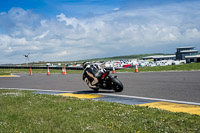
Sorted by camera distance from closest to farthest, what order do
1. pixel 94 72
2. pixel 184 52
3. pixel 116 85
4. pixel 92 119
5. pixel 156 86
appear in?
pixel 92 119 < pixel 116 85 < pixel 94 72 < pixel 156 86 < pixel 184 52

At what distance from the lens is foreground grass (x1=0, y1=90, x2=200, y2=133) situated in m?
5.76

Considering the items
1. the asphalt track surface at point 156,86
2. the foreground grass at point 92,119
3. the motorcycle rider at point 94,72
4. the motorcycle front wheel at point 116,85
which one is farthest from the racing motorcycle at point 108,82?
the foreground grass at point 92,119

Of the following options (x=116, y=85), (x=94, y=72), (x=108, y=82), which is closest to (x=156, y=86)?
(x=116, y=85)

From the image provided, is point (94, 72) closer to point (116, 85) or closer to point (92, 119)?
point (116, 85)

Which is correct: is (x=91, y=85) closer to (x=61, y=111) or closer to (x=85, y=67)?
(x=85, y=67)

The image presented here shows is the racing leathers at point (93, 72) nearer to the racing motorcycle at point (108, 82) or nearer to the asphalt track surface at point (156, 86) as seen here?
the racing motorcycle at point (108, 82)

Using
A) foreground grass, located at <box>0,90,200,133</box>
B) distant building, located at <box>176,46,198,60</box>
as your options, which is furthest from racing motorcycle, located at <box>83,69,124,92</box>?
distant building, located at <box>176,46,198,60</box>

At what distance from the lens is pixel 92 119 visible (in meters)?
6.70

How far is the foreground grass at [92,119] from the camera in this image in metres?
5.76

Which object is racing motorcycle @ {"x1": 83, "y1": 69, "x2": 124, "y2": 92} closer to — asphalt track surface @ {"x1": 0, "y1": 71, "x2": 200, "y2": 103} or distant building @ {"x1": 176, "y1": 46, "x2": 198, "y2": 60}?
asphalt track surface @ {"x1": 0, "y1": 71, "x2": 200, "y2": 103}

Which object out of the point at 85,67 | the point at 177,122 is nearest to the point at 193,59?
the point at 85,67

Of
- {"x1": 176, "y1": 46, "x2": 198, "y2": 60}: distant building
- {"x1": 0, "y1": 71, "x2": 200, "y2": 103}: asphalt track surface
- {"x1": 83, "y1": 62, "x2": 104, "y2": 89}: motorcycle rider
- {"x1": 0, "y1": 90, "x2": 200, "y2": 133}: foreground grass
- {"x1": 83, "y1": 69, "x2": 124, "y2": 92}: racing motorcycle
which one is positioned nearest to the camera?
{"x1": 0, "y1": 90, "x2": 200, "y2": 133}: foreground grass

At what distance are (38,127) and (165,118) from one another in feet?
9.04

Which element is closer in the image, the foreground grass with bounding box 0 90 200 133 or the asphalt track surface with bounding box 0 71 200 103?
the foreground grass with bounding box 0 90 200 133
